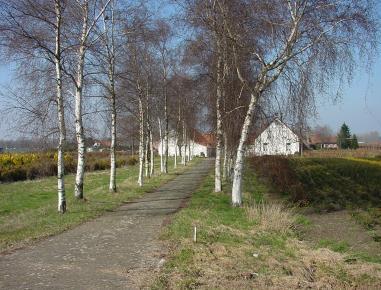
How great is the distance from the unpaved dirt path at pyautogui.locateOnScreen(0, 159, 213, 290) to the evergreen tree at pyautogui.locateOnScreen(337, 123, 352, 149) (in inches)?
3504

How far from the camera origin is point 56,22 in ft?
47.7

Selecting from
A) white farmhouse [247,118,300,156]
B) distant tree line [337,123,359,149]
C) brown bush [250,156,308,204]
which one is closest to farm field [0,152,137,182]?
brown bush [250,156,308,204]

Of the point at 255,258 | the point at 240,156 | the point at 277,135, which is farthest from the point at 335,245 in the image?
the point at 277,135

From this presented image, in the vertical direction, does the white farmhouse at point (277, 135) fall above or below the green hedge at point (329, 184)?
above

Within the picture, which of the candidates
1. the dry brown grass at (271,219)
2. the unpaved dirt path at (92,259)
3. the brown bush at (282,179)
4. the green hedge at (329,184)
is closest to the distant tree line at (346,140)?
the green hedge at (329,184)

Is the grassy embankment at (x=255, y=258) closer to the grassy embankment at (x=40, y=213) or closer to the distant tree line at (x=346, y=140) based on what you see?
the grassy embankment at (x=40, y=213)

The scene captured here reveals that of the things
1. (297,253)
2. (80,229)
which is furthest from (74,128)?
(297,253)

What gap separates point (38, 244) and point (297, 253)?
5144 millimetres

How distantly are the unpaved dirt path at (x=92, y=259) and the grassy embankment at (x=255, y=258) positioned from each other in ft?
1.35

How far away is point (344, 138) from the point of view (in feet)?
324

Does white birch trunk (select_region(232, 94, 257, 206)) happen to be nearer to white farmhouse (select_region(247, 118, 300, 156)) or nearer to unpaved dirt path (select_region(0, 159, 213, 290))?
white farmhouse (select_region(247, 118, 300, 156))

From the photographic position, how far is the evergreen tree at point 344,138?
96812 millimetres

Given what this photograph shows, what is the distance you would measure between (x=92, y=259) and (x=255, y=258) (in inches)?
114

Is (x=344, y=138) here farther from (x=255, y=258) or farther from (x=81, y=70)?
(x=255, y=258)
